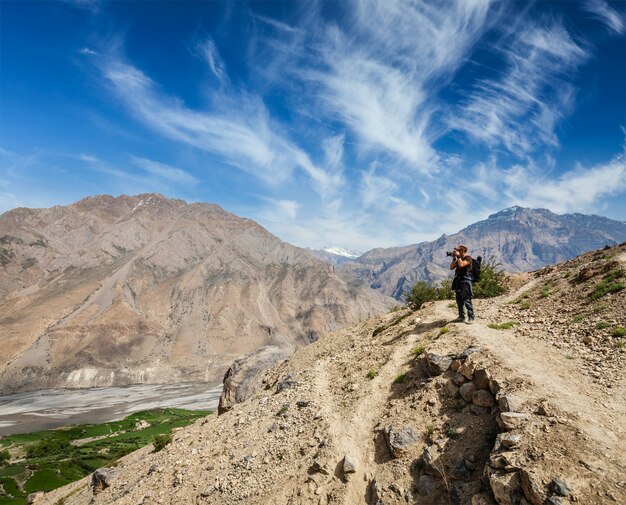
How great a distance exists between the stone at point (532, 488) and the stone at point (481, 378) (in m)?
2.65

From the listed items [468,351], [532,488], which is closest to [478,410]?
[468,351]

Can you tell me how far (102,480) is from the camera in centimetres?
1550

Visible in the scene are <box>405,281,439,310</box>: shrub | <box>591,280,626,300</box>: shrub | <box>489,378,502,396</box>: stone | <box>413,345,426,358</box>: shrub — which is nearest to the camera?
<box>489,378,502,396</box>: stone

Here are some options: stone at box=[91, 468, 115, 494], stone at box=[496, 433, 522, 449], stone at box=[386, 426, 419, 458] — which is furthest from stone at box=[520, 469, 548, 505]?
stone at box=[91, 468, 115, 494]

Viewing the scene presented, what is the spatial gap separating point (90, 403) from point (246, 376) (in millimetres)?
126706

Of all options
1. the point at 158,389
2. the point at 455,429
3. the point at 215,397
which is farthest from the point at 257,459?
the point at 158,389

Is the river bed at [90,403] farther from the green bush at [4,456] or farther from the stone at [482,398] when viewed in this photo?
the stone at [482,398]

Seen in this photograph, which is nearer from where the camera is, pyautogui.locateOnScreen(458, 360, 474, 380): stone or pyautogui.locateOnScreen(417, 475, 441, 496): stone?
pyautogui.locateOnScreen(417, 475, 441, 496): stone

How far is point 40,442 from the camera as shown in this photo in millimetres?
75250

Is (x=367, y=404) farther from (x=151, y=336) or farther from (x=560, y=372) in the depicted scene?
(x=151, y=336)

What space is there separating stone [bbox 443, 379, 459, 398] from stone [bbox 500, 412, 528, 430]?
1.81 meters

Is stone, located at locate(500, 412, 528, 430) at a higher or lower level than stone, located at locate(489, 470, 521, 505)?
higher

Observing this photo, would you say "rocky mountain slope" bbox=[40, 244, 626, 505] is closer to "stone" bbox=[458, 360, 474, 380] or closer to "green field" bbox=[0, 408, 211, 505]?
"stone" bbox=[458, 360, 474, 380]

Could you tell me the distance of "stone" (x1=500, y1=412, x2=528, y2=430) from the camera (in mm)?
7191
